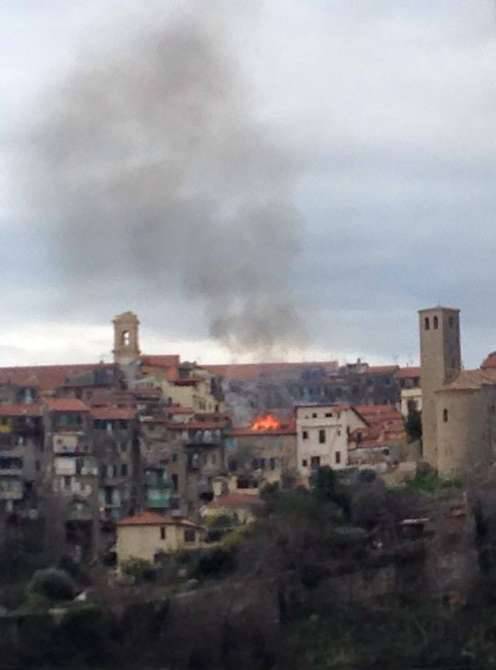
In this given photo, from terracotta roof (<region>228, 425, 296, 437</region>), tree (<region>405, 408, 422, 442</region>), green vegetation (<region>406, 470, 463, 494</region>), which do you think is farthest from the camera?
terracotta roof (<region>228, 425, 296, 437</region>)

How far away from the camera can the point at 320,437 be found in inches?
2051

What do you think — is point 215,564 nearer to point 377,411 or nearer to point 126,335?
point 377,411

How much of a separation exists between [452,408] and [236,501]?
5305 mm

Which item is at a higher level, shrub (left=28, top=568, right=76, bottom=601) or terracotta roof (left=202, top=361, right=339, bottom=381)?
terracotta roof (left=202, top=361, right=339, bottom=381)

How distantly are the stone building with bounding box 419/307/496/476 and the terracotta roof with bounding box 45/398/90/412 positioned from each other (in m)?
7.81

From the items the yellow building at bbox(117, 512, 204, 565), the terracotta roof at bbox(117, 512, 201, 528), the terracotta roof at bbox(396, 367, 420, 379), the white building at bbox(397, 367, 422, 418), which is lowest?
the yellow building at bbox(117, 512, 204, 565)

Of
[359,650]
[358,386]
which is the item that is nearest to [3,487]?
[359,650]

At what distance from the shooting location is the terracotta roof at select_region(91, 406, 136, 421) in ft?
170

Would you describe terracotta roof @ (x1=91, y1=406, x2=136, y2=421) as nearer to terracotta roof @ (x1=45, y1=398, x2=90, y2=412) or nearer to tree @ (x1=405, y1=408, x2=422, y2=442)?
terracotta roof @ (x1=45, y1=398, x2=90, y2=412)

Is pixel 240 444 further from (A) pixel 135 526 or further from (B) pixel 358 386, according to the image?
(B) pixel 358 386

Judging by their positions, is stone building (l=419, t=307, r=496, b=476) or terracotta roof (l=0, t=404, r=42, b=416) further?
terracotta roof (l=0, t=404, r=42, b=416)

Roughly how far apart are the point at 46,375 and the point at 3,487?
573 inches

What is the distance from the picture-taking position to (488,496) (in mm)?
39188

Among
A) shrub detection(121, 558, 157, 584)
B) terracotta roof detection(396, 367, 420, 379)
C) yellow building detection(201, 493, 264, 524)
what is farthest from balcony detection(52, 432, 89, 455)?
terracotta roof detection(396, 367, 420, 379)
